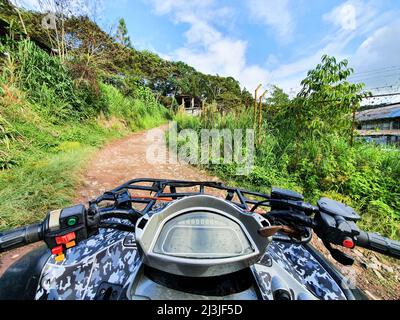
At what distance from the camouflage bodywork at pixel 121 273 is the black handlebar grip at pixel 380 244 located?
241mm

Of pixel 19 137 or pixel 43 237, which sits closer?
pixel 43 237

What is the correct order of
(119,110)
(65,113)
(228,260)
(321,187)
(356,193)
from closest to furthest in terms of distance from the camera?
(228,260) < (356,193) < (321,187) < (65,113) < (119,110)

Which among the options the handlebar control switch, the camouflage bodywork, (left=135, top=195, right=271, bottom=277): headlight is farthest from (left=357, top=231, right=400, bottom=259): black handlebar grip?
the handlebar control switch

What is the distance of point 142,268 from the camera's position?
0.71 metres

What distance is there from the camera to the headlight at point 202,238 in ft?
2.17

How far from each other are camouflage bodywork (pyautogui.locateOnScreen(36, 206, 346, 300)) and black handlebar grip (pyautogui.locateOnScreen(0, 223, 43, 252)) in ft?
0.81

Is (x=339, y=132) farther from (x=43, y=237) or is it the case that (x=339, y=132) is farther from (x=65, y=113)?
(x=65, y=113)

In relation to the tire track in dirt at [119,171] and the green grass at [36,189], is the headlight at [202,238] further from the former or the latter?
the tire track in dirt at [119,171]

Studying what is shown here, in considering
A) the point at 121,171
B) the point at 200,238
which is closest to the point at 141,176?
the point at 121,171

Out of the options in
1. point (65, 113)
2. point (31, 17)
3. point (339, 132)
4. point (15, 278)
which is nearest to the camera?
point (15, 278)

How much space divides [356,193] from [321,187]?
50cm

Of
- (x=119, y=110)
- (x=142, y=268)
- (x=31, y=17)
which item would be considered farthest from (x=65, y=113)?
(x=142, y=268)

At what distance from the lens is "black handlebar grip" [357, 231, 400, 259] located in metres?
0.70

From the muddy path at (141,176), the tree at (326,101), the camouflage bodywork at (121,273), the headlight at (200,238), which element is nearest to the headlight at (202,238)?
the headlight at (200,238)
